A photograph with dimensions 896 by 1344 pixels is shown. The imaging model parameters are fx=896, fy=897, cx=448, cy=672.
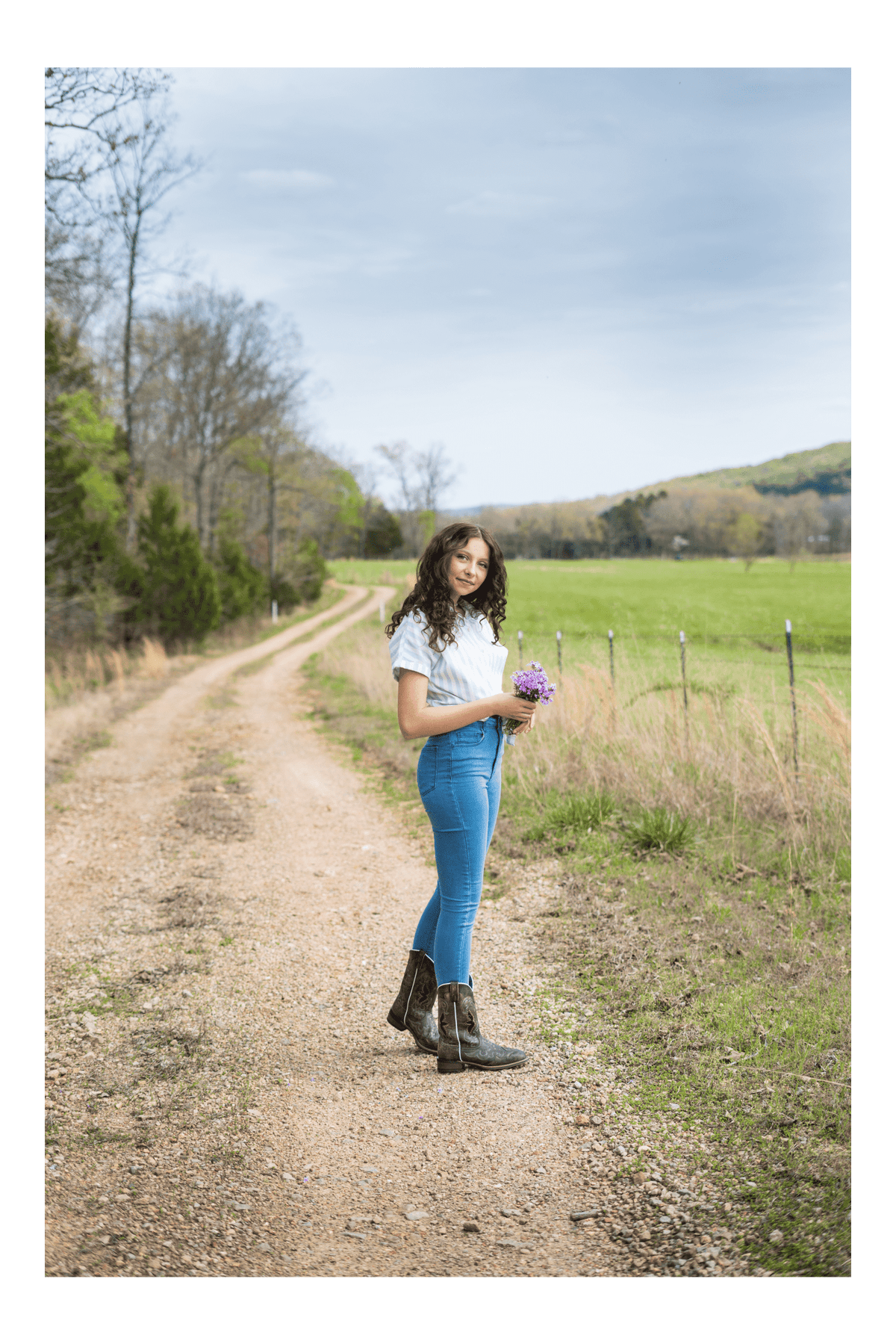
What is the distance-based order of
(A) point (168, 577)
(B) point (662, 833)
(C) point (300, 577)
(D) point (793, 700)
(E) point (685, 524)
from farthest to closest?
(C) point (300, 577), (E) point (685, 524), (A) point (168, 577), (D) point (793, 700), (B) point (662, 833)

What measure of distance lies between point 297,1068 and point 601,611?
13890mm

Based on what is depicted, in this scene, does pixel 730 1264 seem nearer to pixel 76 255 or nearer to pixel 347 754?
pixel 347 754

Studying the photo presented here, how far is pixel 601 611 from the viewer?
54.4 feet

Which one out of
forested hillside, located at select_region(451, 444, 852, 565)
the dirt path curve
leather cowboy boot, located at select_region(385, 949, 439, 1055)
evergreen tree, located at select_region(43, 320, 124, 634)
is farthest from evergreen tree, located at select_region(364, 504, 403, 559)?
leather cowboy boot, located at select_region(385, 949, 439, 1055)

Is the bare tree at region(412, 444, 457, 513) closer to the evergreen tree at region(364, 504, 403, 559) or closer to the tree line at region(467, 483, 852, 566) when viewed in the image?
the tree line at region(467, 483, 852, 566)

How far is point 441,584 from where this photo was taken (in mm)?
2912

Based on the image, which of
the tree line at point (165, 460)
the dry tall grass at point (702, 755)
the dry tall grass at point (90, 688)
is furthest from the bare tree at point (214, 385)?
the dry tall grass at point (702, 755)

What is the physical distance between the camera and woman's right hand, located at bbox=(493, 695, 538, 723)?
2789 mm

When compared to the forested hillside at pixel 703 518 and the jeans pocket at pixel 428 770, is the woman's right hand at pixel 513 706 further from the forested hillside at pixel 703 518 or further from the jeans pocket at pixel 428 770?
the forested hillside at pixel 703 518

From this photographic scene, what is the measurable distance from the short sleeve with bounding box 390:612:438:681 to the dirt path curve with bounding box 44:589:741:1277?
150cm

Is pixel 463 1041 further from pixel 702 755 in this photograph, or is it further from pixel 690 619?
pixel 690 619

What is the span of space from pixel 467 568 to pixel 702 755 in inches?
167

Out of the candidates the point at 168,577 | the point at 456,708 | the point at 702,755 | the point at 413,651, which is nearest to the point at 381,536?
the point at 168,577

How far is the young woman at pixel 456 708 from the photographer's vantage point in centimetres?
281
